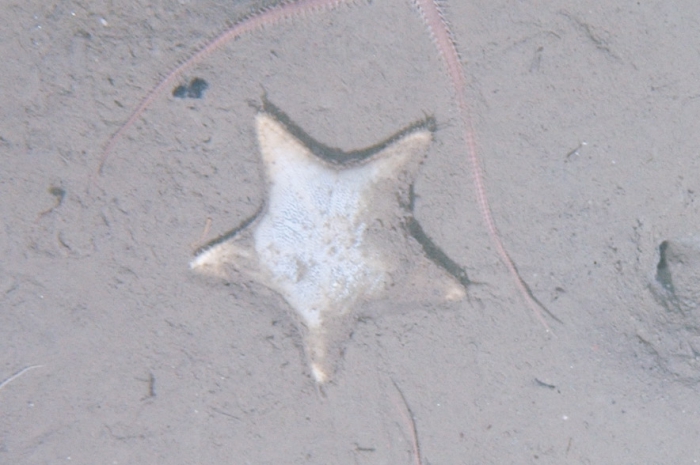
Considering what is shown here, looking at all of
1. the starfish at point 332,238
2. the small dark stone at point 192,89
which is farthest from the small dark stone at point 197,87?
the starfish at point 332,238

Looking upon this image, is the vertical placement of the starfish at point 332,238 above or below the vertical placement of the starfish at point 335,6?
below

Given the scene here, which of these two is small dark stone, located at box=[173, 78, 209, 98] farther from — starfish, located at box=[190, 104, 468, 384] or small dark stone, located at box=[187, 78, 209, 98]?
starfish, located at box=[190, 104, 468, 384]

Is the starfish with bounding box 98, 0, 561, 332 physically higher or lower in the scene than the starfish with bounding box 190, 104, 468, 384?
higher

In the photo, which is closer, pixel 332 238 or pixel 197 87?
pixel 332 238

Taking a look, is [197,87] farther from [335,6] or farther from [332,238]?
[332,238]

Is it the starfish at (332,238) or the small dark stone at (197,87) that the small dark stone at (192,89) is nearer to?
the small dark stone at (197,87)

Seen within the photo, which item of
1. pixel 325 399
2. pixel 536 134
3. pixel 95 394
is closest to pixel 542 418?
pixel 325 399

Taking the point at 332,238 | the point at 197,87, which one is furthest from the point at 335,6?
the point at 332,238

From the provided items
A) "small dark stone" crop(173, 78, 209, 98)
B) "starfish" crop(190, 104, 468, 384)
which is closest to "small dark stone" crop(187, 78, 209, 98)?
"small dark stone" crop(173, 78, 209, 98)

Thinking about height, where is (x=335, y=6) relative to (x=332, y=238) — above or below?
above
